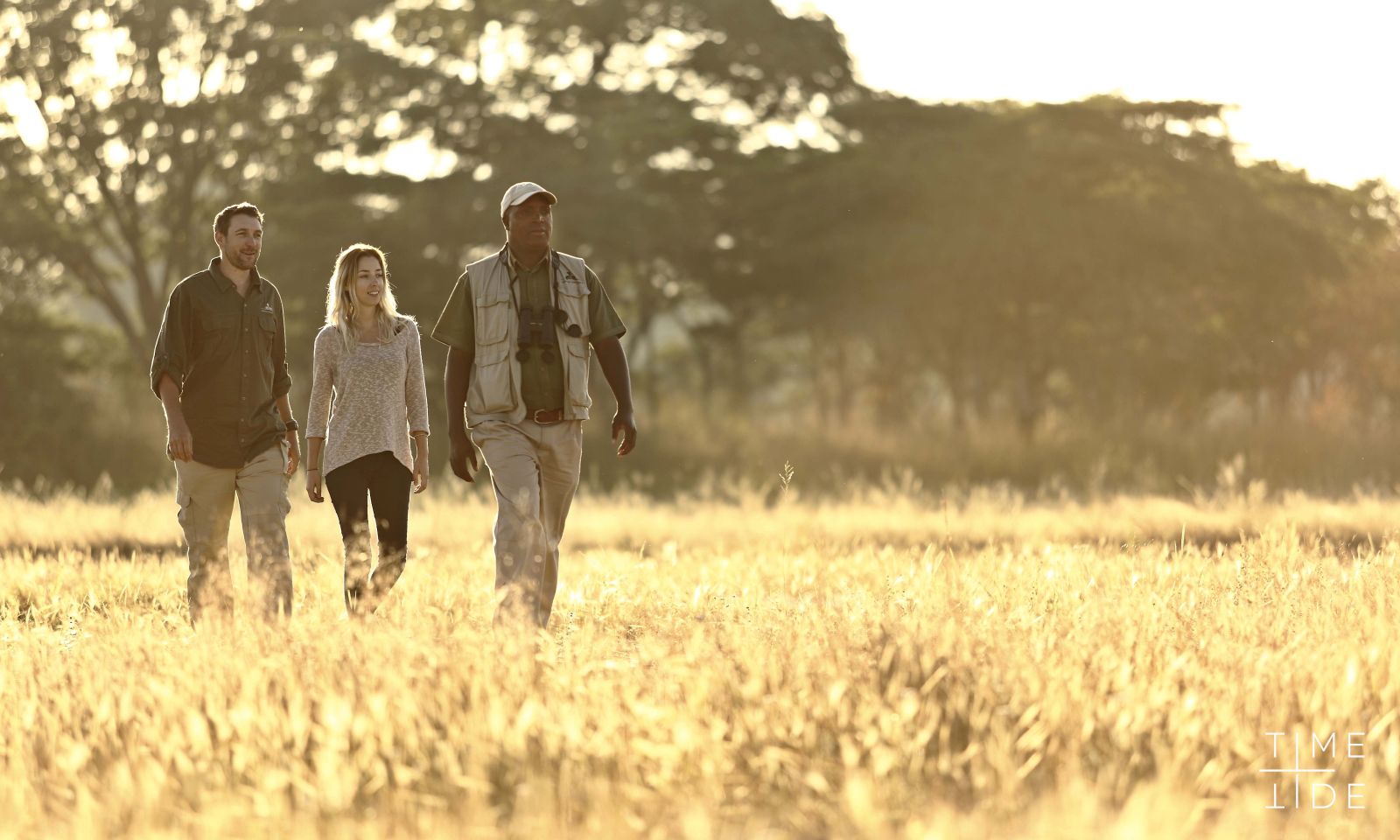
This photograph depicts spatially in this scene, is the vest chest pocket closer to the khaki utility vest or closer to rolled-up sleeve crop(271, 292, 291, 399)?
the khaki utility vest

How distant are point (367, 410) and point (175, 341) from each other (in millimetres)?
858

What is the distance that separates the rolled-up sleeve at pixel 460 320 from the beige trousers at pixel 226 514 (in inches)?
39.9

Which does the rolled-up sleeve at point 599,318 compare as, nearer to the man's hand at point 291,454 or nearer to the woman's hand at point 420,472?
the woman's hand at point 420,472

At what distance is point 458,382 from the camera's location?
6789 millimetres

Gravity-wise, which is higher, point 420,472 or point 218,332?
point 218,332

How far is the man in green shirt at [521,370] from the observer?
665cm

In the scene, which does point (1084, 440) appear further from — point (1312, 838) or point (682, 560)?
point (1312, 838)

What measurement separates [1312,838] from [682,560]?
21.8 ft

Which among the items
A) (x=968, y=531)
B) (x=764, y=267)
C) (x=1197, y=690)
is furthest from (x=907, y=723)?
(x=764, y=267)

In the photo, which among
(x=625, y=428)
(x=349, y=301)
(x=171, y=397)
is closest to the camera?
(x=625, y=428)

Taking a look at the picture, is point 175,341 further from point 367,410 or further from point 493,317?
point 493,317

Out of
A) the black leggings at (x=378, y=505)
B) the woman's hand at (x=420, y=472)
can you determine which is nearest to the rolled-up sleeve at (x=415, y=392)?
the woman's hand at (x=420, y=472)

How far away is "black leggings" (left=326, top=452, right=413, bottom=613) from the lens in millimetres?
6859

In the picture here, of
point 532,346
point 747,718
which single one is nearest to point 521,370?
point 532,346
